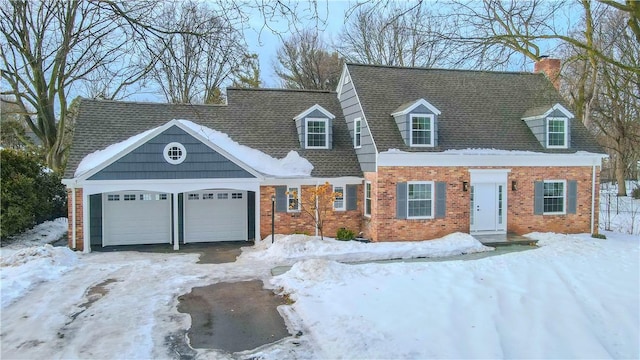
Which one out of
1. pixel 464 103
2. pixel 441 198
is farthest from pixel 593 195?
pixel 441 198

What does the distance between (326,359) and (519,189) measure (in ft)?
42.0

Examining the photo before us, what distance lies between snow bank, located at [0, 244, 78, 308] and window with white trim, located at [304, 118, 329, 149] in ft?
28.1

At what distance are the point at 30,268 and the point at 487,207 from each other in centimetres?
1390

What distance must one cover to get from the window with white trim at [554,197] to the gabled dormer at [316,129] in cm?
802

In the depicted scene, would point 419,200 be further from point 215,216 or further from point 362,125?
point 215,216

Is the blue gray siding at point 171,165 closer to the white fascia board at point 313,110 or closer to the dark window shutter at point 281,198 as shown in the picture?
the dark window shutter at point 281,198

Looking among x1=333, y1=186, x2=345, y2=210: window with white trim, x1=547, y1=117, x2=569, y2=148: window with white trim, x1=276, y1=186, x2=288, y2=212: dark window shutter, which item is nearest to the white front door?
x1=547, y1=117, x2=569, y2=148: window with white trim

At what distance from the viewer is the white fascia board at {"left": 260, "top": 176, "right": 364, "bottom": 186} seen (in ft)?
52.5

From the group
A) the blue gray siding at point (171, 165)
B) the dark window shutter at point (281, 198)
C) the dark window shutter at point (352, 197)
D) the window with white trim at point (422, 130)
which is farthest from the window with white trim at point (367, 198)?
the blue gray siding at point (171, 165)

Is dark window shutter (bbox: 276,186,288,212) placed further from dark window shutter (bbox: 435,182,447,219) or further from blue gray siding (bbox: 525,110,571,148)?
blue gray siding (bbox: 525,110,571,148)

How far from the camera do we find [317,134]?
17.7 m

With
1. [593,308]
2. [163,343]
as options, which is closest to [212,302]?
[163,343]

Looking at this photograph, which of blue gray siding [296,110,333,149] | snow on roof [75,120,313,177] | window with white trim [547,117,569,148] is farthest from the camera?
window with white trim [547,117,569,148]

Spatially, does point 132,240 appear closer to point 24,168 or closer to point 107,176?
point 107,176
